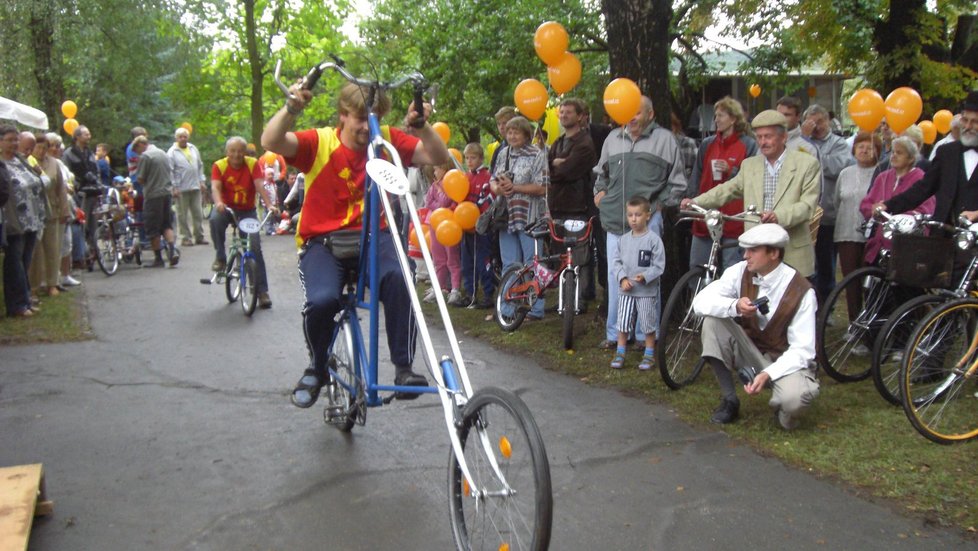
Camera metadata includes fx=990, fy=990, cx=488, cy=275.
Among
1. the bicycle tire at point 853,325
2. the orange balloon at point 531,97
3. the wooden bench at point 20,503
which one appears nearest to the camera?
the wooden bench at point 20,503

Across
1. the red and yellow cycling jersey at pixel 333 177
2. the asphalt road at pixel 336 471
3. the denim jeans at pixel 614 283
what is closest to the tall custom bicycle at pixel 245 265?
the asphalt road at pixel 336 471

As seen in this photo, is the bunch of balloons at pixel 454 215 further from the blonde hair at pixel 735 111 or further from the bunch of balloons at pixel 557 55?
the blonde hair at pixel 735 111

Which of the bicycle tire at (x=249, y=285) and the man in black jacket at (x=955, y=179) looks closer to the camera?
the man in black jacket at (x=955, y=179)

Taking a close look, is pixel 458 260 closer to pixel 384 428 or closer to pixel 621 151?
pixel 621 151

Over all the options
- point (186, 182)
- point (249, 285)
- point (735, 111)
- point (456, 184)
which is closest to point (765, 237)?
point (735, 111)

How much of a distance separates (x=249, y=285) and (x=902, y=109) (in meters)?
6.82

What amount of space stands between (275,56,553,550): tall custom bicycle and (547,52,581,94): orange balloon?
5.33m

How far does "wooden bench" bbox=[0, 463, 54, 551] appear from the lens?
4074 millimetres

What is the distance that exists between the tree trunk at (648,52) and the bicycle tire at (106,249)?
9155 millimetres

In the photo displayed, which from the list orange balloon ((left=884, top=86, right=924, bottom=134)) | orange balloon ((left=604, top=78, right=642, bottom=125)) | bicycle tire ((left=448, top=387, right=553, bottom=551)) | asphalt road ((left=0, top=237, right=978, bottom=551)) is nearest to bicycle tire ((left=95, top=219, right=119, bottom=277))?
asphalt road ((left=0, top=237, right=978, bottom=551))

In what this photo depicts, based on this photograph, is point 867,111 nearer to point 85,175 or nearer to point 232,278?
point 232,278

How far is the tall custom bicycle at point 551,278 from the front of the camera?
8.50 meters

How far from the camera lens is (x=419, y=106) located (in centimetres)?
466

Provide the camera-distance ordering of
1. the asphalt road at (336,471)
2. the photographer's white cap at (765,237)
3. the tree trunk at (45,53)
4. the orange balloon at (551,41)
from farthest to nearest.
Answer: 1. the tree trunk at (45,53)
2. the orange balloon at (551,41)
3. the photographer's white cap at (765,237)
4. the asphalt road at (336,471)
